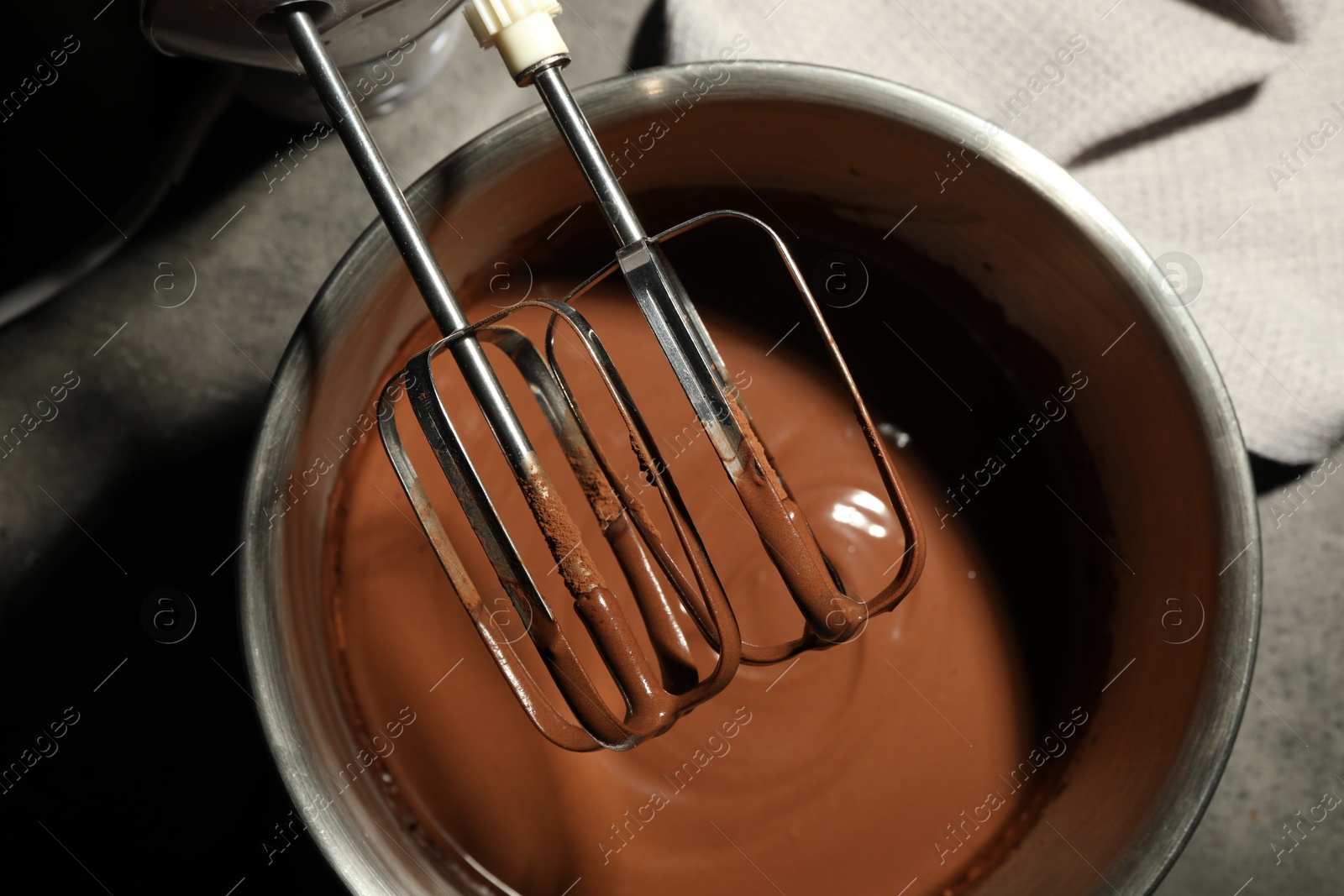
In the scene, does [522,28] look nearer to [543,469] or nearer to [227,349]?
[543,469]

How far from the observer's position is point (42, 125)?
18.7 inches

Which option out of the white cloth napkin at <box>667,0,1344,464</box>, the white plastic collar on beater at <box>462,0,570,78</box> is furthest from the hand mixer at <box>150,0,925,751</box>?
the white cloth napkin at <box>667,0,1344,464</box>

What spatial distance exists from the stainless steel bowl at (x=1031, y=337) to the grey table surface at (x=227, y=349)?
0.50 feet

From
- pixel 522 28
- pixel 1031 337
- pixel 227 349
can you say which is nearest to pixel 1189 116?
pixel 1031 337

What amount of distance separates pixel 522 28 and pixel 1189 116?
14.3 inches

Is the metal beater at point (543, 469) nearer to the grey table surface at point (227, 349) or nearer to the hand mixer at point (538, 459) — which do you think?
the hand mixer at point (538, 459)

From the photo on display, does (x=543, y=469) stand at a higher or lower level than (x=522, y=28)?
lower

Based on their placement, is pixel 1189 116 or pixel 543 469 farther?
pixel 1189 116

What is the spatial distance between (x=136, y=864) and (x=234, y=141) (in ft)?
1.32

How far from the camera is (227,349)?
Answer: 0.49 m

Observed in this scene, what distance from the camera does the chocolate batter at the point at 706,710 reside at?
0.39 m

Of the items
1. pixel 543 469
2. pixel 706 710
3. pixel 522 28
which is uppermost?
pixel 522 28

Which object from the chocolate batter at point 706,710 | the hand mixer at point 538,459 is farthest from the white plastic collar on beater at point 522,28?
the chocolate batter at point 706,710

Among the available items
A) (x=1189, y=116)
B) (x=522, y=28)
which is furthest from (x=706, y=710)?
(x=1189, y=116)
